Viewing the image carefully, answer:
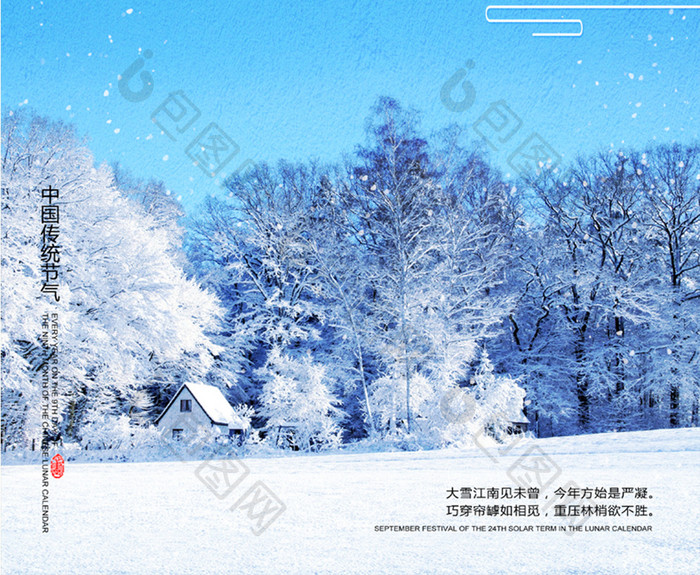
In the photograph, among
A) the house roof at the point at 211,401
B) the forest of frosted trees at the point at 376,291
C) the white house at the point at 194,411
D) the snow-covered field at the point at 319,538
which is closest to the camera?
the snow-covered field at the point at 319,538

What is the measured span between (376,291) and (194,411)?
26.1ft

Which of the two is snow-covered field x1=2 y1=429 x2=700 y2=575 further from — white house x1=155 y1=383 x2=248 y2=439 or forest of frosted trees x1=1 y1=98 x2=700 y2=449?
white house x1=155 y1=383 x2=248 y2=439

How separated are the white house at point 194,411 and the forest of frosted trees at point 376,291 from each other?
1.02 m

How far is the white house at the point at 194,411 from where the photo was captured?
2288cm

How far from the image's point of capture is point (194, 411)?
23.4 metres

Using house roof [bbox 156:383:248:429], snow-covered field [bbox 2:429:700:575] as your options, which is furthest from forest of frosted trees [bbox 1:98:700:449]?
snow-covered field [bbox 2:429:700:575]

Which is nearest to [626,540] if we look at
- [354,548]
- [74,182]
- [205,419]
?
[354,548]

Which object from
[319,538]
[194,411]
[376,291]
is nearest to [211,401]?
[194,411]

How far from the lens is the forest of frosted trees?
18266 mm

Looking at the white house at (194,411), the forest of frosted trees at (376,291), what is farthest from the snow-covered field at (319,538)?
the white house at (194,411)

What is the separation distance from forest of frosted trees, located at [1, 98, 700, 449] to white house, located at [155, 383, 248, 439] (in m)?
1.02

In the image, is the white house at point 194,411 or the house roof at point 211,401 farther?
the house roof at point 211,401

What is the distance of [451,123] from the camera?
2145cm

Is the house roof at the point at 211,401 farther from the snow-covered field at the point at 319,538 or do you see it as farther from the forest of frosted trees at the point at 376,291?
the snow-covered field at the point at 319,538
